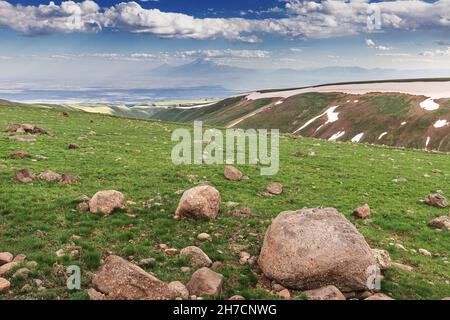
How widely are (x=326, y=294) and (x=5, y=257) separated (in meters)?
11.3

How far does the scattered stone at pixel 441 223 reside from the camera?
19.9 meters

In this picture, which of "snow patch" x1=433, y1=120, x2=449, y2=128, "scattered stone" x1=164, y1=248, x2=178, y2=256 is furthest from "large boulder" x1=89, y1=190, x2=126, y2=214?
"snow patch" x1=433, y1=120, x2=449, y2=128

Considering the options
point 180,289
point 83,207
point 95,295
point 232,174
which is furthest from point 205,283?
point 232,174

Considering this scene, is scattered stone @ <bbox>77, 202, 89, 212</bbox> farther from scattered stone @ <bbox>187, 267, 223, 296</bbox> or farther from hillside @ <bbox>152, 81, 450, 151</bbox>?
hillside @ <bbox>152, 81, 450, 151</bbox>

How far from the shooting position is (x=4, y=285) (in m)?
11.7

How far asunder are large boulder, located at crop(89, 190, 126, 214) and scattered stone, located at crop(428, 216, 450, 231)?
1670 cm

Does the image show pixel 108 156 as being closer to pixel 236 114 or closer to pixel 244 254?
pixel 244 254

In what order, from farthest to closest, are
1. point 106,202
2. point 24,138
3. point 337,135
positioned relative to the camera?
1. point 337,135
2. point 24,138
3. point 106,202

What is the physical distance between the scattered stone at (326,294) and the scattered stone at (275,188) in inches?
489

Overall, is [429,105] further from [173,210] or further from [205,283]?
[205,283]

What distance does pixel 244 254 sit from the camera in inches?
601

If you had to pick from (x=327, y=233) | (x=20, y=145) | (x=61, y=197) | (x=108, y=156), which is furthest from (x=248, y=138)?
(x=327, y=233)

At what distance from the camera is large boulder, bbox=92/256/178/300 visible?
11266mm
